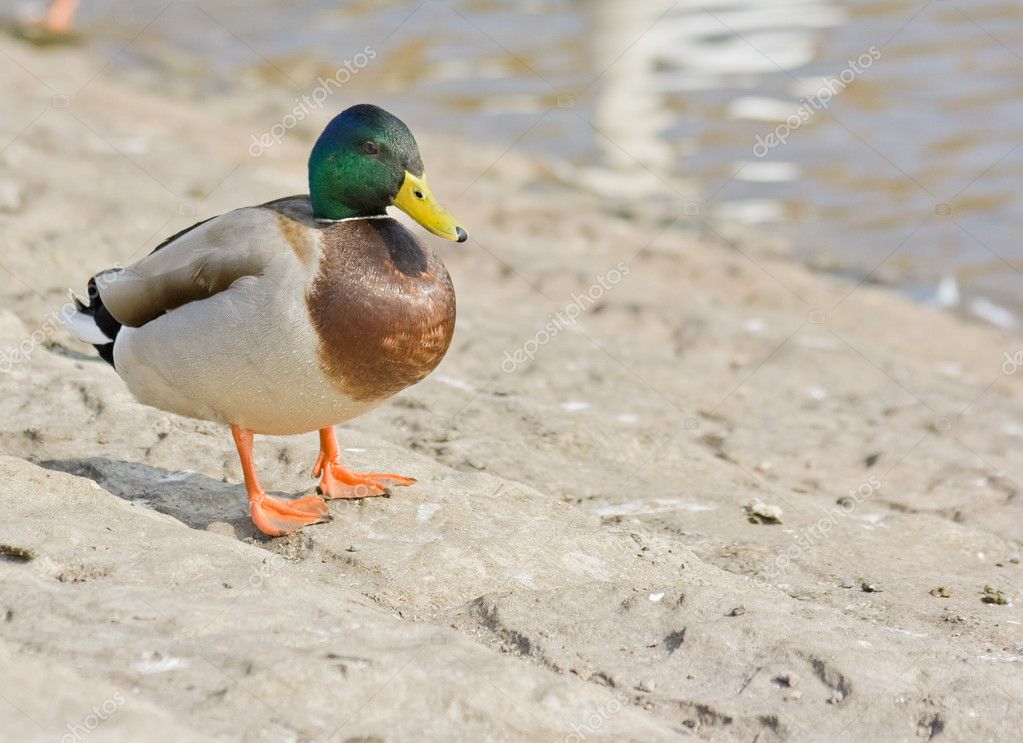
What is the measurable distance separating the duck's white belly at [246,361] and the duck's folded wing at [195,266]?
0.16 ft

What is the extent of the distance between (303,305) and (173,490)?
3.40 feet

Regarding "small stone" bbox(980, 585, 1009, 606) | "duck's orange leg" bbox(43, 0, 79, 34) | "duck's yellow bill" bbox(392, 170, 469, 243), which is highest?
"duck's yellow bill" bbox(392, 170, 469, 243)

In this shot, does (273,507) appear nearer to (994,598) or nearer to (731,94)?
(994,598)

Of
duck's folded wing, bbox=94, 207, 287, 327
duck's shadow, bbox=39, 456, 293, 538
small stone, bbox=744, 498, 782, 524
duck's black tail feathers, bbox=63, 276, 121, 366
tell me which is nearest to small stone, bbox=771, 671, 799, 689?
small stone, bbox=744, 498, 782, 524

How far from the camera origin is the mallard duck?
4051 mm

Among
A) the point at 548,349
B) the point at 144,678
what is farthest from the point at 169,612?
the point at 548,349

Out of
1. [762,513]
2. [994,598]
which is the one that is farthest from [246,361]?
[994,598]

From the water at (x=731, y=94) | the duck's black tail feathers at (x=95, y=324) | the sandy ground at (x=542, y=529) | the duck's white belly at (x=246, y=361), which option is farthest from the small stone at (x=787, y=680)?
the water at (x=731, y=94)

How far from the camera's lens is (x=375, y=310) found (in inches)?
160

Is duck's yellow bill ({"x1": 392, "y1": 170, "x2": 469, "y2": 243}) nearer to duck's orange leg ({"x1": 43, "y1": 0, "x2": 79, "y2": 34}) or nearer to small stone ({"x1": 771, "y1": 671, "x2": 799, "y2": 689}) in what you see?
small stone ({"x1": 771, "y1": 671, "x2": 799, "y2": 689})

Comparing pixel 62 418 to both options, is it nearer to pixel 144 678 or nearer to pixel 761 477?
pixel 144 678

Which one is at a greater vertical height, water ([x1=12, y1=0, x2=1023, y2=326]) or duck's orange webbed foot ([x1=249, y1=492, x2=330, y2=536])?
duck's orange webbed foot ([x1=249, y1=492, x2=330, y2=536])

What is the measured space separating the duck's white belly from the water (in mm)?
6438

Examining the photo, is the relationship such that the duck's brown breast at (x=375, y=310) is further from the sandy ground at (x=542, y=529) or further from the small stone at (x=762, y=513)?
the small stone at (x=762, y=513)
